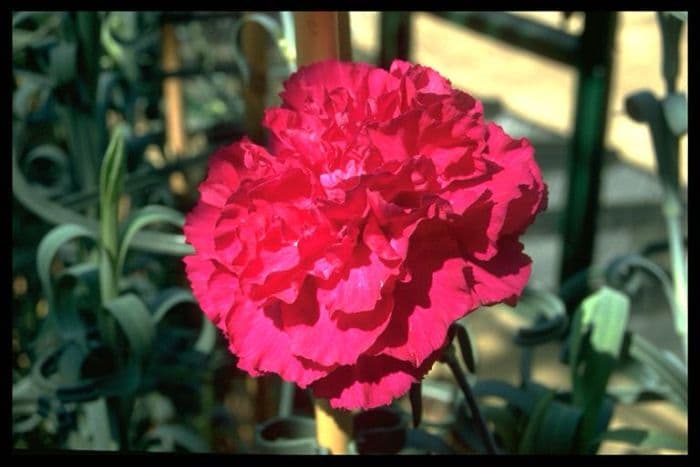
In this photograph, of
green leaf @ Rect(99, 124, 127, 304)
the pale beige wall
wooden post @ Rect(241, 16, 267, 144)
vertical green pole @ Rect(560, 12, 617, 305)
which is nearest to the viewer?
green leaf @ Rect(99, 124, 127, 304)

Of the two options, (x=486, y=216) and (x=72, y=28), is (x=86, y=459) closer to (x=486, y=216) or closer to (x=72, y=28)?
(x=486, y=216)

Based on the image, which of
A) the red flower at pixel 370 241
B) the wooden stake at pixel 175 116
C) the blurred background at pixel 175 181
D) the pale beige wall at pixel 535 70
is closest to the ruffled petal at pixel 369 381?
the red flower at pixel 370 241

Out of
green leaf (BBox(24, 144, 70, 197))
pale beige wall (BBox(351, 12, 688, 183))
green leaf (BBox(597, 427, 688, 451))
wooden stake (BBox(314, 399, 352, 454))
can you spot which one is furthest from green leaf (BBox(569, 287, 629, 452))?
pale beige wall (BBox(351, 12, 688, 183))

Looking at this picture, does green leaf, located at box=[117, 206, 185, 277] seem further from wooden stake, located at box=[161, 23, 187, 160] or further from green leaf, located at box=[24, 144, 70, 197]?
wooden stake, located at box=[161, 23, 187, 160]

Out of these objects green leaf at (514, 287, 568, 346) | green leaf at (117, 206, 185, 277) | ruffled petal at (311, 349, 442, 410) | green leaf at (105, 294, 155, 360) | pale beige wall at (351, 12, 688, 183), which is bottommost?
pale beige wall at (351, 12, 688, 183)

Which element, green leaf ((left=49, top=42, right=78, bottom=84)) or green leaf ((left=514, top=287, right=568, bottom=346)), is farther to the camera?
green leaf ((left=49, top=42, right=78, bottom=84))

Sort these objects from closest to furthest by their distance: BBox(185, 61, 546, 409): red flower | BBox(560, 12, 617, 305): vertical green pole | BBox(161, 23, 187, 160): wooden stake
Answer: BBox(185, 61, 546, 409): red flower, BBox(560, 12, 617, 305): vertical green pole, BBox(161, 23, 187, 160): wooden stake

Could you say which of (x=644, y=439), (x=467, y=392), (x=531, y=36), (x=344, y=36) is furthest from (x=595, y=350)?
(x=531, y=36)
